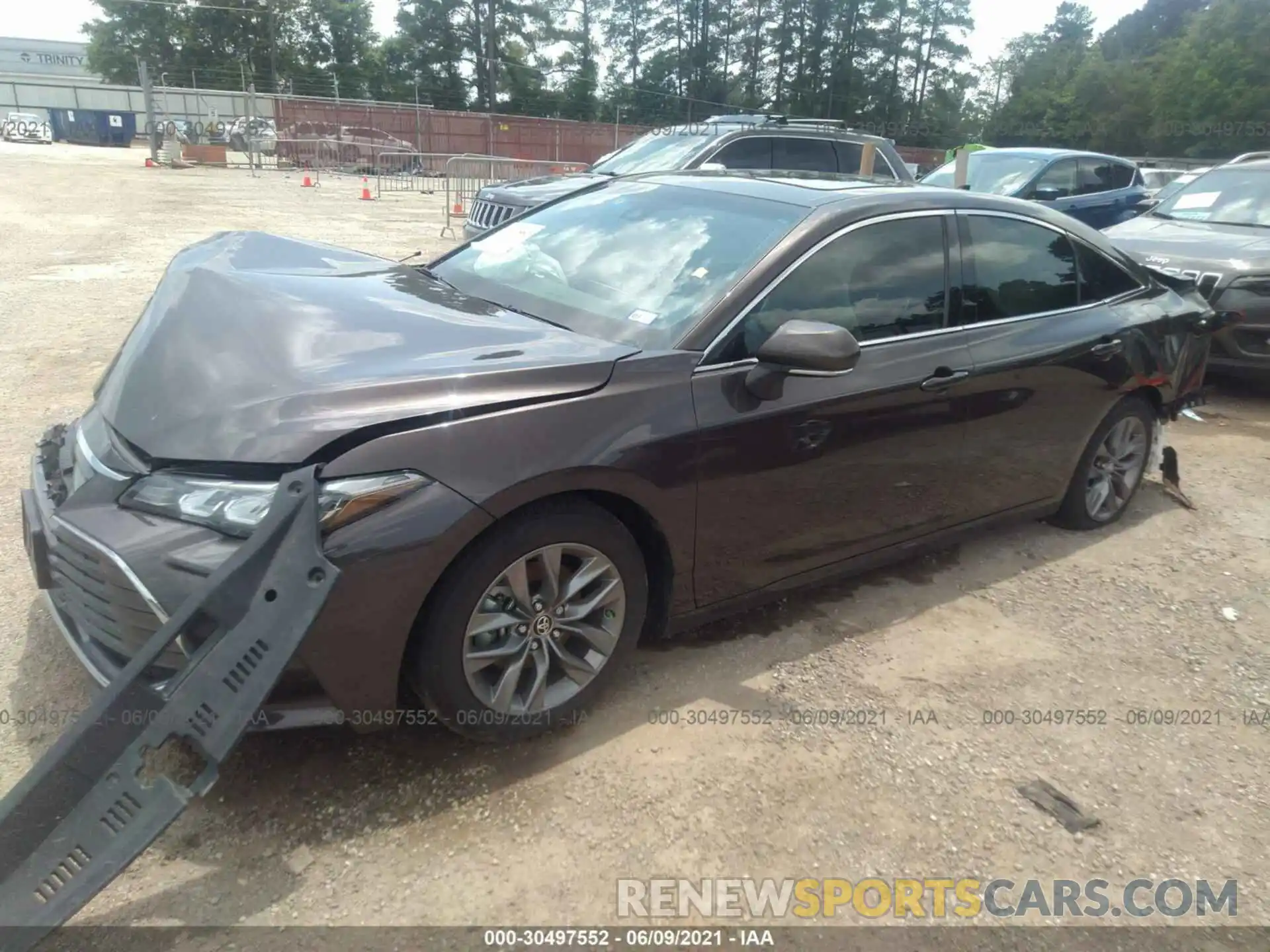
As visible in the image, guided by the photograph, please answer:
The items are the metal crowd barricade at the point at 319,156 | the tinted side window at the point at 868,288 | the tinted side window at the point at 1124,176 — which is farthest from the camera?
the metal crowd barricade at the point at 319,156

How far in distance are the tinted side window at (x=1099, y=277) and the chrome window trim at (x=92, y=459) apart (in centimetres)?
Result: 405

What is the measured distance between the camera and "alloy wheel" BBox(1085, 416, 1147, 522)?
4.55 m

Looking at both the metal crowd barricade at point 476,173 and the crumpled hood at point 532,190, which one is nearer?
the crumpled hood at point 532,190

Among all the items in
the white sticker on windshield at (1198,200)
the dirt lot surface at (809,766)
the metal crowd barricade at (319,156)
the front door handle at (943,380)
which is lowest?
the dirt lot surface at (809,766)

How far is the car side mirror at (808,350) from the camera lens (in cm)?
281

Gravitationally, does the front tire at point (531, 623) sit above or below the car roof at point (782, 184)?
below

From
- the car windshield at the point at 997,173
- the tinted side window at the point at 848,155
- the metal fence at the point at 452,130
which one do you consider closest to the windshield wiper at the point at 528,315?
the tinted side window at the point at 848,155

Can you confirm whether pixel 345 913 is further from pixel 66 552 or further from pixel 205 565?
pixel 66 552

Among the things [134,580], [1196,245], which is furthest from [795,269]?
[1196,245]

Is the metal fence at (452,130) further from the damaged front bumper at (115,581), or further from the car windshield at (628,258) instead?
the damaged front bumper at (115,581)

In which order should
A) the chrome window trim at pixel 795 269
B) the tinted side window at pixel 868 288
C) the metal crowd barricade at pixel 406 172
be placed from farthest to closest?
1. the metal crowd barricade at pixel 406 172
2. the tinted side window at pixel 868 288
3. the chrome window trim at pixel 795 269

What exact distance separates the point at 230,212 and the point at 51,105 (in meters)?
39.0

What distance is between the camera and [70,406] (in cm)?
521
